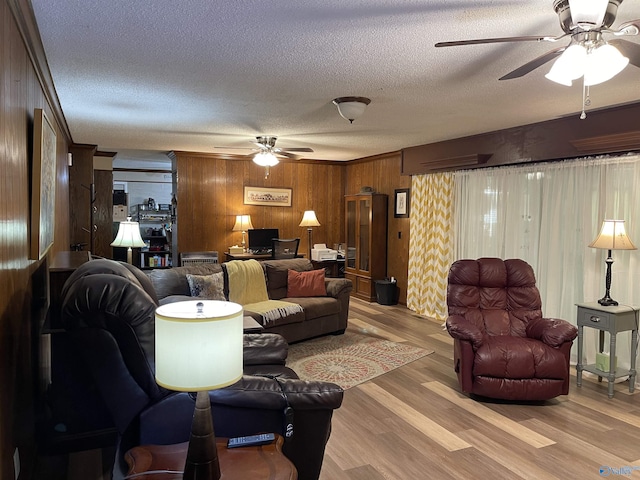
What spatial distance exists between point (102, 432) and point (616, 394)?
384 centimetres

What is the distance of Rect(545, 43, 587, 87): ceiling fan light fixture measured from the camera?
6.29 feet

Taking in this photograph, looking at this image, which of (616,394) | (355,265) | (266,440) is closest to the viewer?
(266,440)

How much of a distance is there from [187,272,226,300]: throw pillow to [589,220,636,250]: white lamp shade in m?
3.49

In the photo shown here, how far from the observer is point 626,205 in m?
4.02

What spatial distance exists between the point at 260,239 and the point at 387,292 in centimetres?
223

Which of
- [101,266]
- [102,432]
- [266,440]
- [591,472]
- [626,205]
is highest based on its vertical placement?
[626,205]

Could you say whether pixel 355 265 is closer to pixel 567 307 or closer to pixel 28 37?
pixel 567 307

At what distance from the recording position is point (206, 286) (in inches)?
177

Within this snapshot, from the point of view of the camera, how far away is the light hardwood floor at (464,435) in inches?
101

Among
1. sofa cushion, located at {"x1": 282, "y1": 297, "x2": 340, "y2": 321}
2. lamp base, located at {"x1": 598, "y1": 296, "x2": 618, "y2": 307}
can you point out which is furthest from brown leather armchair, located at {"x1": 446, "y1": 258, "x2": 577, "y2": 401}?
sofa cushion, located at {"x1": 282, "y1": 297, "x2": 340, "y2": 321}

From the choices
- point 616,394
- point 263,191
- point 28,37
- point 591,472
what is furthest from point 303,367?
point 263,191

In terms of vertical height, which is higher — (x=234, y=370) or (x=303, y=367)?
(x=234, y=370)

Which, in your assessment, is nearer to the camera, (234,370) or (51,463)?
(234,370)

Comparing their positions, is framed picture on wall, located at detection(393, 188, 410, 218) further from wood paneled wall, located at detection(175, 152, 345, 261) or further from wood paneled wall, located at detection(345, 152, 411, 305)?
wood paneled wall, located at detection(175, 152, 345, 261)
